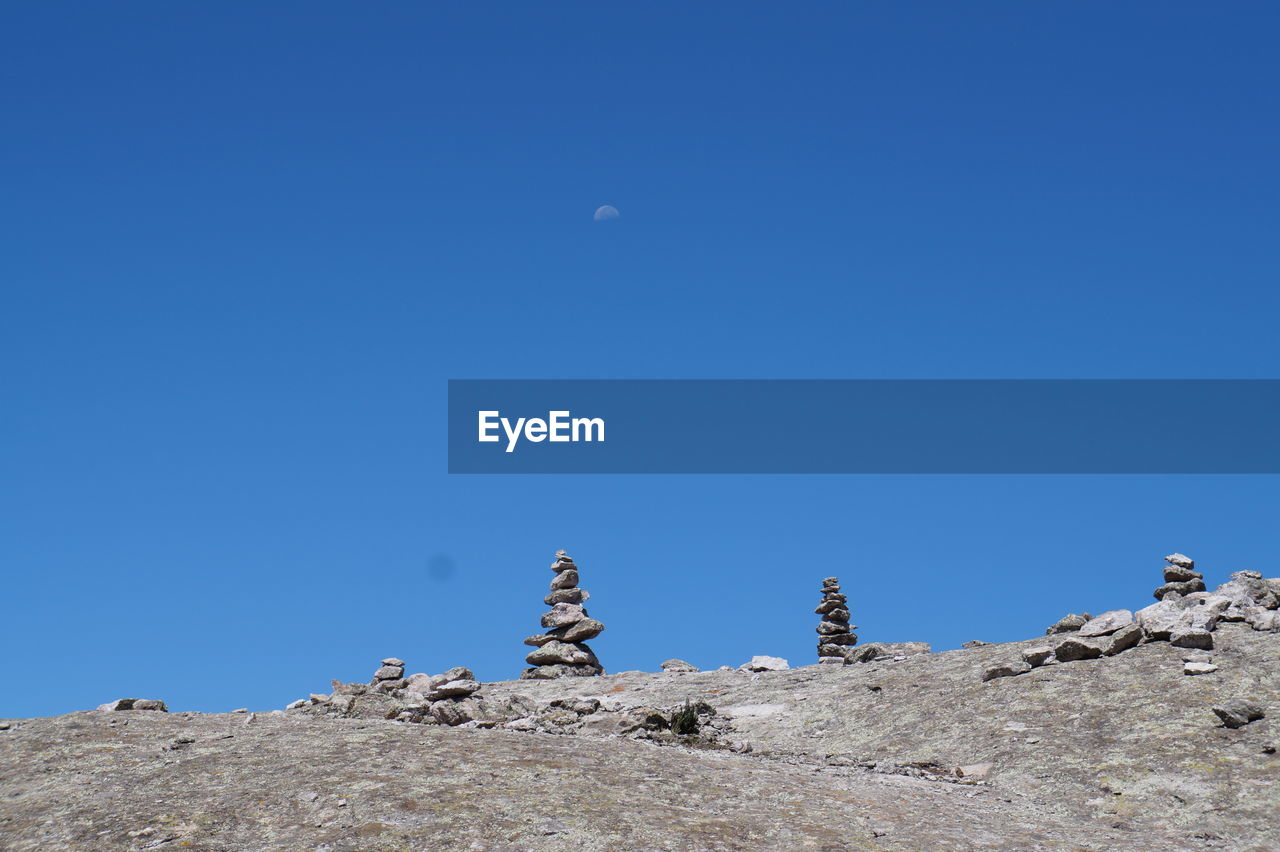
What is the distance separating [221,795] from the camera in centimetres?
1465

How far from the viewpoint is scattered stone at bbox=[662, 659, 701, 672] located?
34.9 meters

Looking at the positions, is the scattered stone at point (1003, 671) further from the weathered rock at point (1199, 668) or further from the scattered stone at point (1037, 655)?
the weathered rock at point (1199, 668)

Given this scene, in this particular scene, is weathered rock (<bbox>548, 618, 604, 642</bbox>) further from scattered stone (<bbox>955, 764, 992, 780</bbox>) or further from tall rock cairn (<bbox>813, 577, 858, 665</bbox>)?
scattered stone (<bbox>955, 764, 992, 780</bbox>)

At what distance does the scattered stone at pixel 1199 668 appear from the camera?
21406mm

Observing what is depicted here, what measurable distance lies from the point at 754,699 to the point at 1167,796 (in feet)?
36.5

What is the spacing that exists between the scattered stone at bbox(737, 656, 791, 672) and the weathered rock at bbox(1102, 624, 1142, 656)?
34.2 ft

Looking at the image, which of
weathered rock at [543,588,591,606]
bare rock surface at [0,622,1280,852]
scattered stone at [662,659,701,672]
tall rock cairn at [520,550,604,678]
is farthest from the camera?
weathered rock at [543,588,591,606]

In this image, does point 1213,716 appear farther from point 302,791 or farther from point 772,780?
point 302,791

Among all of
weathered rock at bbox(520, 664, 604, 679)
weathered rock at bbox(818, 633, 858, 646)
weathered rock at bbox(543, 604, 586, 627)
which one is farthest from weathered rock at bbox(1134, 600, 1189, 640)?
weathered rock at bbox(818, 633, 858, 646)

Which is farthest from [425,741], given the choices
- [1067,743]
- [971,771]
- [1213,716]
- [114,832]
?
[1213,716]

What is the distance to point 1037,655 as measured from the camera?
23875 millimetres

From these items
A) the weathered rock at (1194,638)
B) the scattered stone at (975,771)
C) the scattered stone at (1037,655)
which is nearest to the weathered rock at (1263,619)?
the weathered rock at (1194,638)

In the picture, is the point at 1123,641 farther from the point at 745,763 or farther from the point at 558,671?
the point at 558,671

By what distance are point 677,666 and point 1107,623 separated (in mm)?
14605
